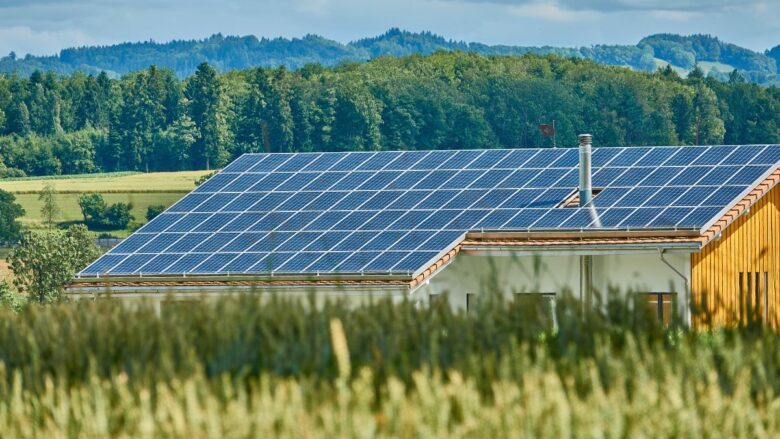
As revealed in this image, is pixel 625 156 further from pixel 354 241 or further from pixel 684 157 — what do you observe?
pixel 354 241

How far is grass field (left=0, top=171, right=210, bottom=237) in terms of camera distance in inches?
6924

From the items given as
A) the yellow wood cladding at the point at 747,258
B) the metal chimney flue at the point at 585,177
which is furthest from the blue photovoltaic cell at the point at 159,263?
the yellow wood cladding at the point at 747,258

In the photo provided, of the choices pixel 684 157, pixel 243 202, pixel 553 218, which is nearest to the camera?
pixel 553 218

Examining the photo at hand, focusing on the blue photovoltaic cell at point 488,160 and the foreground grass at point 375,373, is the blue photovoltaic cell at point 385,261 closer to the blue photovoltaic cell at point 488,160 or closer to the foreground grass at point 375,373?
the blue photovoltaic cell at point 488,160

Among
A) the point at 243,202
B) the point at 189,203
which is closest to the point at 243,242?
the point at 243,202

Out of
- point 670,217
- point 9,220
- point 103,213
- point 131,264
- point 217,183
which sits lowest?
point 131,264

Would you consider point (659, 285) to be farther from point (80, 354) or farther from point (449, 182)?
point (80, 354)

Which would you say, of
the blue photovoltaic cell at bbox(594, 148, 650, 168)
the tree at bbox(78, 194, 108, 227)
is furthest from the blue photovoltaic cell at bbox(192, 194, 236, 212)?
the tree at bbox(78, 194, 108, 227)

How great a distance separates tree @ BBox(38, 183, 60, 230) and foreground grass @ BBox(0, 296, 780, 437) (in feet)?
513

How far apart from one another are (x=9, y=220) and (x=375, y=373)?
154726mm

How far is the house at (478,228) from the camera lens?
37.9 meters

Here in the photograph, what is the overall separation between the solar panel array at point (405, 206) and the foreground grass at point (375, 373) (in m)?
21.1

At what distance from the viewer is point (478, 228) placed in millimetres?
39750

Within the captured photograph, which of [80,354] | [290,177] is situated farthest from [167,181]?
[80,354]
